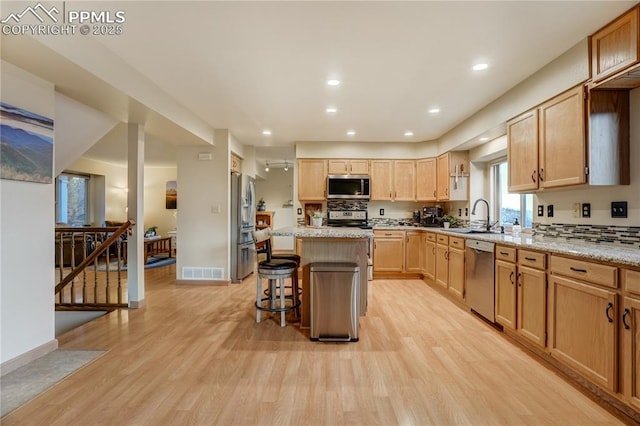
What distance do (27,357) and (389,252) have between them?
4.41 m

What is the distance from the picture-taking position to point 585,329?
1.93 meters

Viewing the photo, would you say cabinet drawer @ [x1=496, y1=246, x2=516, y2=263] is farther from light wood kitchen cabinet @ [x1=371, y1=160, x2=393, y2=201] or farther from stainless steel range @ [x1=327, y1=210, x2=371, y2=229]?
stainless steel range @ [x1=327, y1=210, x2=371, y2=229]

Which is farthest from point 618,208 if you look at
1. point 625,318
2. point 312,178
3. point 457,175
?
point 312,178

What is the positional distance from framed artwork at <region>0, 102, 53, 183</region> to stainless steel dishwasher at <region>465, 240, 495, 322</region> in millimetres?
3897

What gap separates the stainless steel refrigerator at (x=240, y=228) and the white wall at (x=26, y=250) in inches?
100

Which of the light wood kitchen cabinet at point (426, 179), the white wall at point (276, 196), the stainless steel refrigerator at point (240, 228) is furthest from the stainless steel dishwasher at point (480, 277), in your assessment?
the white wall at point (276, 196)

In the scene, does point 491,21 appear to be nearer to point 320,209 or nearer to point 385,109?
point 385,109

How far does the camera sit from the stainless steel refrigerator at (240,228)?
4.93 metres

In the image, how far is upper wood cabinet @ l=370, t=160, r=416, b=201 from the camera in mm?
5594

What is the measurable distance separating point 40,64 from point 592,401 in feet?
13.8

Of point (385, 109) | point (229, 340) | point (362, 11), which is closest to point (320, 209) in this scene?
point (385, 109)

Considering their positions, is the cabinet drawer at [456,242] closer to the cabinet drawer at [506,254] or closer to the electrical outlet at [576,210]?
the cabinet drawer at [506,254]

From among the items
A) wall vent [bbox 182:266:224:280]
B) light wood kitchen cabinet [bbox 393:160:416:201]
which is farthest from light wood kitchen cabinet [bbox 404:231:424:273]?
wall vent [bbox 182:266:224:280]

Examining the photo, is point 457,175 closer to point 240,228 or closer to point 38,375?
point 240,228
